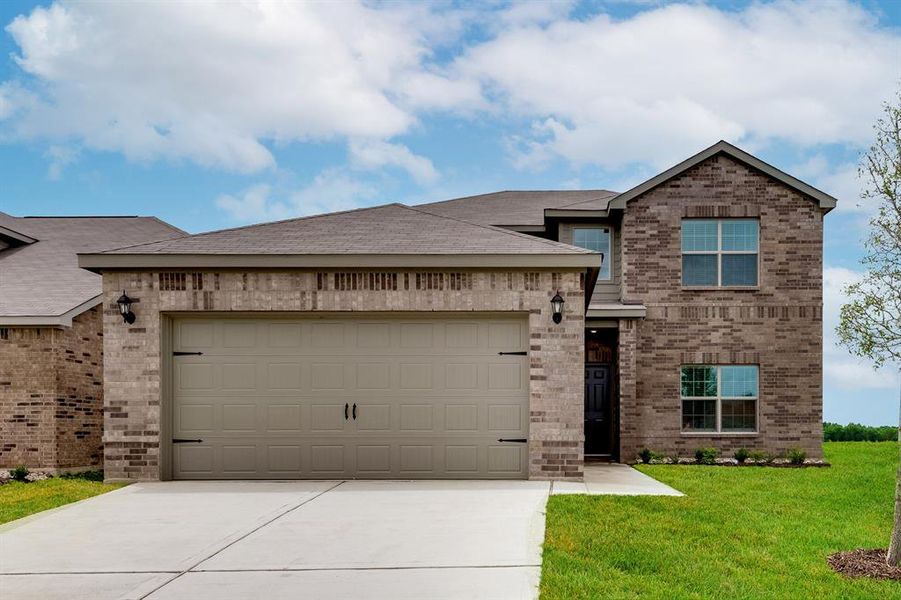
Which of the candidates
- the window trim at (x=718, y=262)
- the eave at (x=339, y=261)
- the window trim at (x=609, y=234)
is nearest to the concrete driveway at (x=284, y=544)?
the eave at (x=339, y=261)

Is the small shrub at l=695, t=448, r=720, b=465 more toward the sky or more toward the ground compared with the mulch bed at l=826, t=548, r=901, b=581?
more toward the ground

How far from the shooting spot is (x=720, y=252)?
61.4 feet

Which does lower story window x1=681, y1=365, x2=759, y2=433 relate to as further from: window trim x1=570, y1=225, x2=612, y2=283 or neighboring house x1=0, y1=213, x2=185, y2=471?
neighboring house x1=0, y1=213, x2=185, y2=471

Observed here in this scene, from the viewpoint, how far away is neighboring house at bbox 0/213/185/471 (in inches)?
603

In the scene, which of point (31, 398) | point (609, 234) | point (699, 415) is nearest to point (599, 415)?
point (699, 415)

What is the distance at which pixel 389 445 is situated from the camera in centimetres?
1267

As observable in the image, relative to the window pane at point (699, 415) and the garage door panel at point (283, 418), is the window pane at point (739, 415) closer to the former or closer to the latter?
the window pane at point (699, 415)

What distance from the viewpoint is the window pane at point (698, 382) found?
18.5 meters

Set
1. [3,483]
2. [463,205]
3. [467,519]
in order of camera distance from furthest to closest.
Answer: [463,205], [3,483], [467,519]

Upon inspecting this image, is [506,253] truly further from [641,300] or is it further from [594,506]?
[641,300]

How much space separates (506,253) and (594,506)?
4.07m

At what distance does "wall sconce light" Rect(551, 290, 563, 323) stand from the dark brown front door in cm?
705

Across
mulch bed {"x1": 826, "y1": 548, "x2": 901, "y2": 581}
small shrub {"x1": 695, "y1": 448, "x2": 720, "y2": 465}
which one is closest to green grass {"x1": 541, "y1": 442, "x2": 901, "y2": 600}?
mulch bed {"x1": 826, "y1": 548, "x2": 901, "y2": 581}

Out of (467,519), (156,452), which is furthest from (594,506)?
(156,452)
